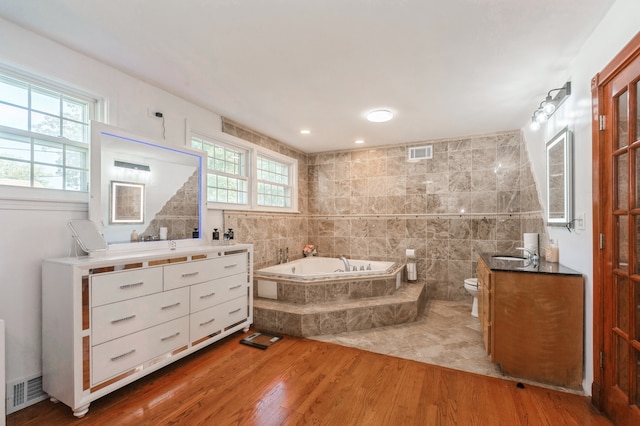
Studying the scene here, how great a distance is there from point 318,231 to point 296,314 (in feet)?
7.50

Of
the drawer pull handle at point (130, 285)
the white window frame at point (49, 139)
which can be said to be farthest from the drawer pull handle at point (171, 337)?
the white window frame at point (49, 139)

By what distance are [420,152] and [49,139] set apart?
428cm

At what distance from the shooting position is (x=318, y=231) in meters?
5.21

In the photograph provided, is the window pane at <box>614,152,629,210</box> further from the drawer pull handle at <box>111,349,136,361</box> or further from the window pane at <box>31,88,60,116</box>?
the window pane at <box>31,88,60,116</box>

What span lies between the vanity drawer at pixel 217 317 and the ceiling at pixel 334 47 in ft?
6.80

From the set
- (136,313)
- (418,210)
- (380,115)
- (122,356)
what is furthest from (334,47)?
(418,210)

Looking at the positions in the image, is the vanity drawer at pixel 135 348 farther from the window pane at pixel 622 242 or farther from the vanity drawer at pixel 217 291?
the window pane at pixel 622 242

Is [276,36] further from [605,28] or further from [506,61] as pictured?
[605,28]

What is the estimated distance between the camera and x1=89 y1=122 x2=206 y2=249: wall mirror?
2.27 m

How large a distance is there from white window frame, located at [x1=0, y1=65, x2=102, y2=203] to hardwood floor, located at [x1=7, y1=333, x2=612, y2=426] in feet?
4.50

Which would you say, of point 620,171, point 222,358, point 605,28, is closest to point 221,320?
point 222,358

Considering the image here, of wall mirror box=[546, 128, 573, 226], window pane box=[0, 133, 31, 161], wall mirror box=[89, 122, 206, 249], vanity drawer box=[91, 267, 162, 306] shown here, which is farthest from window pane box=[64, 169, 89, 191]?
wall mirror box=[546, 128, 573, 226]

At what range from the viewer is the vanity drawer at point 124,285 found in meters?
1.87

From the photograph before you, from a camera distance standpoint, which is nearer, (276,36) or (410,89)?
(276,36)
